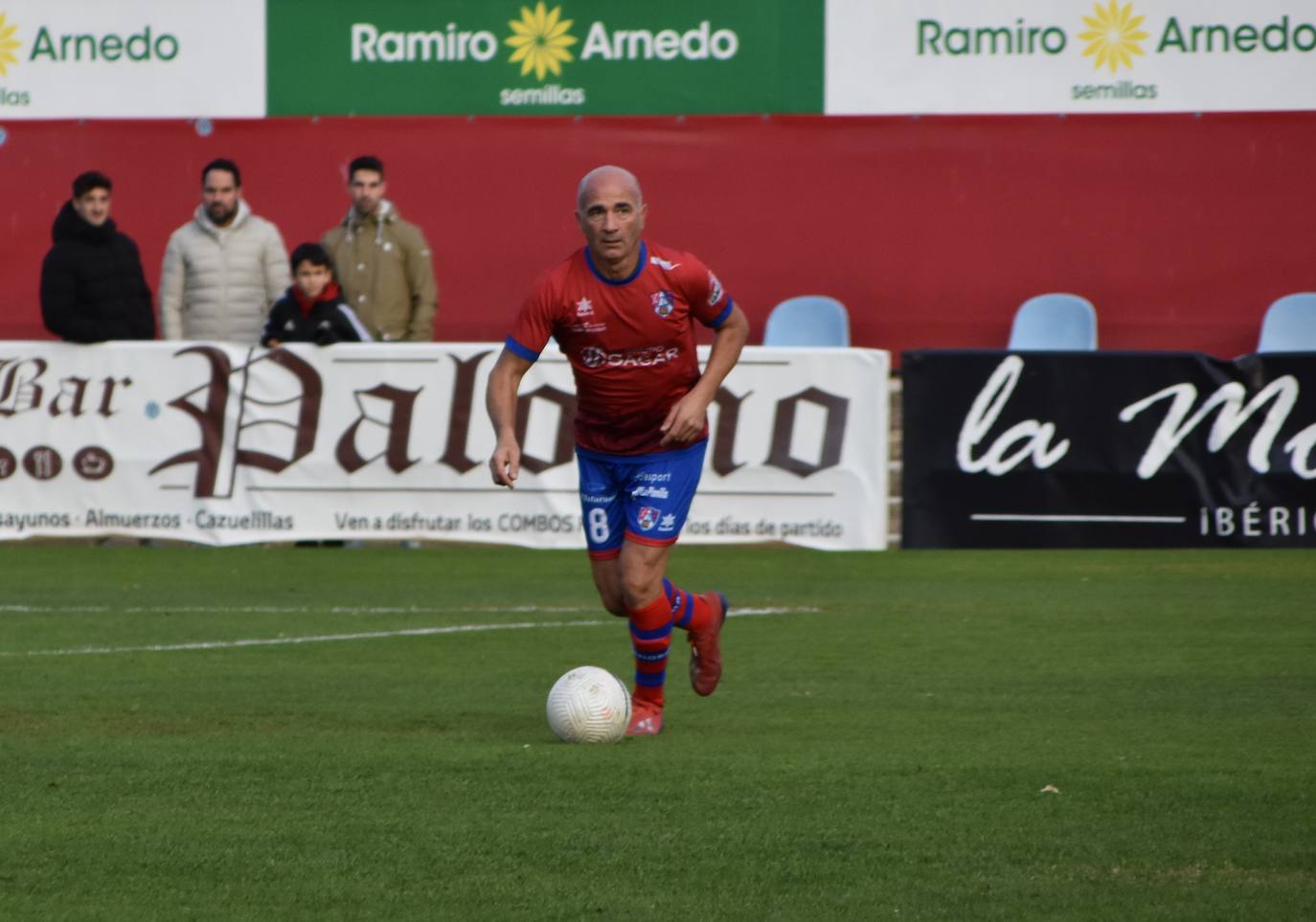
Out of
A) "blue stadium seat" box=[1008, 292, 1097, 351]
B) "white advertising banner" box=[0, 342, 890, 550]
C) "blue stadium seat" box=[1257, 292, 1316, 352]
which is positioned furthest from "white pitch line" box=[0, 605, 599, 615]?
"blue stadium seat" box=[1257, 292, 1316, 352]

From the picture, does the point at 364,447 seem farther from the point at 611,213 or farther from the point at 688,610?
the point at 611,213

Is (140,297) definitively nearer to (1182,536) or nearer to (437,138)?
(437,138)

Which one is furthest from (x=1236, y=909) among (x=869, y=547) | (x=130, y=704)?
(x=869, y=547)

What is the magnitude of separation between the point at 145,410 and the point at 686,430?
8.33 meters

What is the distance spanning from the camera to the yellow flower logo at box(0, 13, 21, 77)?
18828mm

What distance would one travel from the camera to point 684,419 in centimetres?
742

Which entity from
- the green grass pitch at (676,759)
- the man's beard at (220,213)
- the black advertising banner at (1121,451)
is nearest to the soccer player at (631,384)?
the green grass pitch at (676,759)

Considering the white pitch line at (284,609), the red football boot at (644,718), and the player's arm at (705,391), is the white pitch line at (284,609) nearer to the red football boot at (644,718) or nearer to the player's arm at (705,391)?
the red football boot at (644,718)

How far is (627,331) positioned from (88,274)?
849 cm

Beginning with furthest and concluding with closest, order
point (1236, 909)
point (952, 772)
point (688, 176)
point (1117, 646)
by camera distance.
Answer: point (688, 176) < point (1117, 646) < point (952, 772) < point (1236, 909)

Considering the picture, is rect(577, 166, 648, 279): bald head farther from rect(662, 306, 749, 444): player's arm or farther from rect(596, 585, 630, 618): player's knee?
rect(596, 585, 630, 618): player's knee

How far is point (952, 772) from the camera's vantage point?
680 centimetres

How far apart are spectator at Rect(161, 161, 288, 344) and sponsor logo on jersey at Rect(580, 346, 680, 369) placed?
8.35m

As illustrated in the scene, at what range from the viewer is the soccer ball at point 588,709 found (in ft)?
24.4
